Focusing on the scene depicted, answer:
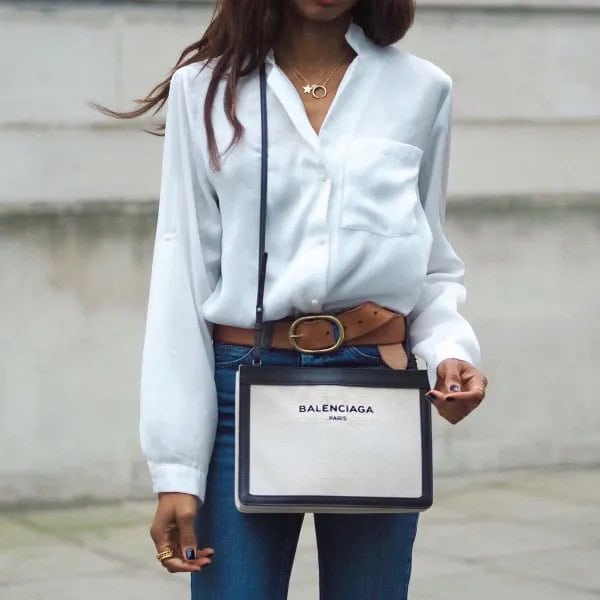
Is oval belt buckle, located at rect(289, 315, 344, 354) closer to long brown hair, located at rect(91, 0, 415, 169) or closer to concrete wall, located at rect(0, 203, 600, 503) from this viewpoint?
long brown hair, located at rect(91, 0, 415, 169)

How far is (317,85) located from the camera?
2.78 m

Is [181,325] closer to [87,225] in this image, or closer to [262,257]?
[262,257]

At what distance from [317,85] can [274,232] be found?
0.96ft

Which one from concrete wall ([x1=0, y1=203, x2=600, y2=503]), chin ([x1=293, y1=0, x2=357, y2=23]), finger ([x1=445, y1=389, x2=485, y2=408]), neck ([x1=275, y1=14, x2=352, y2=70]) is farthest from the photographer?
concrete wall ([x1=0, y1=203, x2=600, y2=503])

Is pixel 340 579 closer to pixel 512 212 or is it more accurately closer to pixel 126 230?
pixel 126 230

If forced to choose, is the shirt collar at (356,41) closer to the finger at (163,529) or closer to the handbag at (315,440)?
the handbag at (315,440)

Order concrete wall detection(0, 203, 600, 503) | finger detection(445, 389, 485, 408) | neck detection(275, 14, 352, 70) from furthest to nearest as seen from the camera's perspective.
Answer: concrete wall detection(0, 203, 600, 503), neck detection(275, 14, 352, 70), finger detection(445, 389, 485, 408)

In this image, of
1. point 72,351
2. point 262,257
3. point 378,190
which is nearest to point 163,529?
point 262,257

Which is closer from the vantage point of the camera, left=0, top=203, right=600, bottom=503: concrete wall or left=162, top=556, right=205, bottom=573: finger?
left=162, top=556, right=205, bottom=573: finger

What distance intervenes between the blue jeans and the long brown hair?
376 millimetres

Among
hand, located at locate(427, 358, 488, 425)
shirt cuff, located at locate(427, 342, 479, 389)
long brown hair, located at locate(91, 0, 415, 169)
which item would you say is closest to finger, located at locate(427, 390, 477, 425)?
hand, located at locate(427, 358, 488, 425)

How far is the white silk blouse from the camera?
264 cm

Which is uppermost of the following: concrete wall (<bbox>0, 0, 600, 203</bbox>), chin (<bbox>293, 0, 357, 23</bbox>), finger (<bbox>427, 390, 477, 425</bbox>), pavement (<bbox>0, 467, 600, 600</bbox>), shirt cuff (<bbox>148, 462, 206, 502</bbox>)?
chin (<bbox>293, 0, 357, 23</bbox>)

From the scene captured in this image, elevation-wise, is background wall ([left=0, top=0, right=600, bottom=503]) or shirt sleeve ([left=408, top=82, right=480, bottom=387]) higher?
shirt sleeve ([left=408, top=82, right=480, bottom=387])
